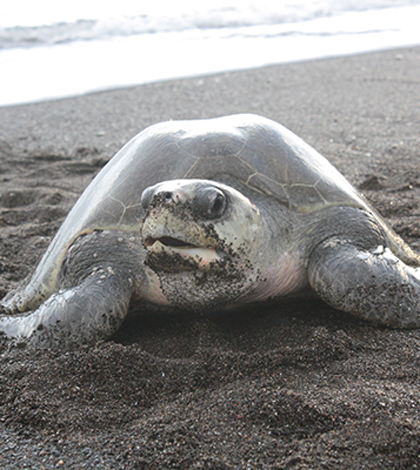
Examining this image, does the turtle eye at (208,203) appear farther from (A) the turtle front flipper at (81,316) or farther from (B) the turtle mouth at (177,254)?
(A) the turtle front flipper at (81,316)

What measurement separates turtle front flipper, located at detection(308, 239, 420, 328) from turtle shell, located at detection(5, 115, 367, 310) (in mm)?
346

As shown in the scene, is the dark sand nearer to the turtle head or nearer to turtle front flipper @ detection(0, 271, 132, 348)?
turtle front flipper @ detection(0, 271, 132, 348)

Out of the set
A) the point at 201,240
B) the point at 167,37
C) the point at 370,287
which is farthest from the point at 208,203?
the point at 167,37

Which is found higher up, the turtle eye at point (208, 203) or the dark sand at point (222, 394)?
the turtle eye at point (208, 203)

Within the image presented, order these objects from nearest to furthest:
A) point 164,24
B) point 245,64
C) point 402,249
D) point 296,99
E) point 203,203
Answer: point 203,203, point 402,249, point 296,99, point 245,64, point 164,24

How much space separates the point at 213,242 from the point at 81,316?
64 centimetres

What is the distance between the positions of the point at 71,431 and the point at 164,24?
41.3 feet

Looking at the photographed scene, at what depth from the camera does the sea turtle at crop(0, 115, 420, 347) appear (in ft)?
6.59

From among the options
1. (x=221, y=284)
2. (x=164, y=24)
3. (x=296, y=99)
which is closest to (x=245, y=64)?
(x=296, y=99)

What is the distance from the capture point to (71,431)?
5.41ft

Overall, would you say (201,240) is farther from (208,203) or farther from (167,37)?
(167,37)

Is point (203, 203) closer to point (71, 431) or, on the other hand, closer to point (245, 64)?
point (71, 431)

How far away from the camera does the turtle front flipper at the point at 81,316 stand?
2.19 metres

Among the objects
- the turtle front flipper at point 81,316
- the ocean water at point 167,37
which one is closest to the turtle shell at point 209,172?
the turtle front flipper at point 81,316
